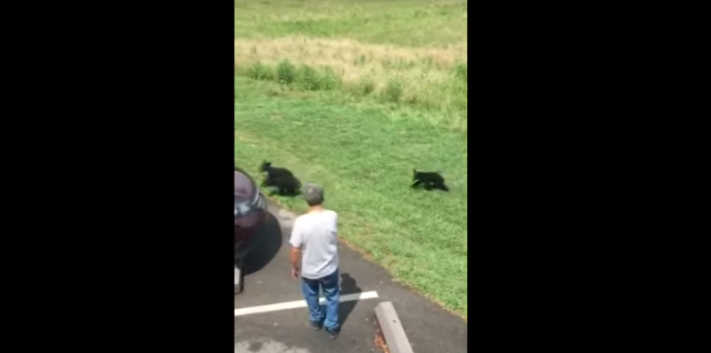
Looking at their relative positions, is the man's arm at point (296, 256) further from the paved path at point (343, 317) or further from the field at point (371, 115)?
the field at point (371, 115)

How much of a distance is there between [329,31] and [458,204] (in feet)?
22.0

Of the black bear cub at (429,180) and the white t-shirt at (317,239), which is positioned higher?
the black bear cub at (429,180)

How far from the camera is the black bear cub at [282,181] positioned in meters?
8.94

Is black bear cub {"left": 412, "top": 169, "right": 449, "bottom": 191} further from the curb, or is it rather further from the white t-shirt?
the white t-shirt

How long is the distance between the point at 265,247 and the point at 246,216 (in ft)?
1.46

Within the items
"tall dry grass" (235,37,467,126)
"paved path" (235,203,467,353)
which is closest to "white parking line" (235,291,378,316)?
"paved path" (235,203,467,353)

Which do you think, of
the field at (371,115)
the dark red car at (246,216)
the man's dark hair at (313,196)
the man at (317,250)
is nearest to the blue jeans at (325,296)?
the man at (317,250)

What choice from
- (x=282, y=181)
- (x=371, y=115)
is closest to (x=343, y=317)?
(x=282, y=181)

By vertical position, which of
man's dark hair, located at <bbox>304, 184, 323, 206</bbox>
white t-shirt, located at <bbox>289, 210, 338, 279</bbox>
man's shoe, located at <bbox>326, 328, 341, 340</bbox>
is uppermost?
man's dark hair, located at <bbox>304, 184, 323, 206</bbox>

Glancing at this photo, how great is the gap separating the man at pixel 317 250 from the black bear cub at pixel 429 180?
3.60 meters

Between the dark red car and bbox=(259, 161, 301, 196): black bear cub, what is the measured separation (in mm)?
1255

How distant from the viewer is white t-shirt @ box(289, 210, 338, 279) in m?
5.73
